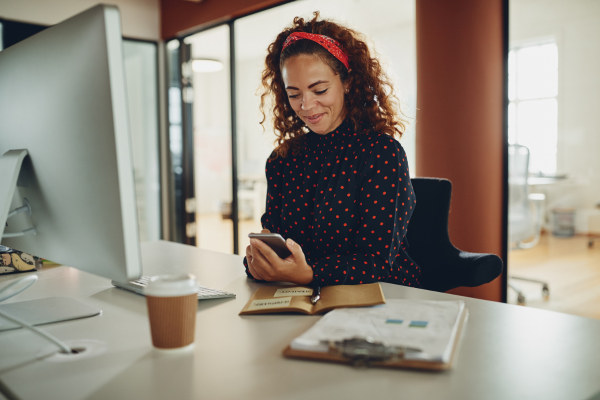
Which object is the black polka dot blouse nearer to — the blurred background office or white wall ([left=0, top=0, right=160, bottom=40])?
the blurred background office

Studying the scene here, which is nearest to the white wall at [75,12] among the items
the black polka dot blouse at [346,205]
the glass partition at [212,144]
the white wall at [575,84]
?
the black polka dot blouse at [346,205]

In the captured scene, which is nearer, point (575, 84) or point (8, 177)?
point (8, 177)

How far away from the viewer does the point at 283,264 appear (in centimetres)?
106

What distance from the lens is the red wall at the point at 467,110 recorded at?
2436 millimetres

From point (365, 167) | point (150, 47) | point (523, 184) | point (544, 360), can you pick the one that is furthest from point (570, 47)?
point (150, 47)

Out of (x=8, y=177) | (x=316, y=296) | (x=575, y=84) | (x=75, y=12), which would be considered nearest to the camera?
(x=8, y=177)

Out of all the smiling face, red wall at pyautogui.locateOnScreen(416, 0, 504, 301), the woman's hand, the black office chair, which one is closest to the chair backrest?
the black office chair

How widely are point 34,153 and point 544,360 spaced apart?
0.84m

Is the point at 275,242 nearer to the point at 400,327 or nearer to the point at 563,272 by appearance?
the point at 400,327

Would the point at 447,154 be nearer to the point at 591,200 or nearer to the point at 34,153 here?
the point at 591,200

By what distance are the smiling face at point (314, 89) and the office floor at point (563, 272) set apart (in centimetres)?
173

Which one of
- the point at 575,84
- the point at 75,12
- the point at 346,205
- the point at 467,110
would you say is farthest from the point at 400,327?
the point at 75,12

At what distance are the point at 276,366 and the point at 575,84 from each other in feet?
7.86

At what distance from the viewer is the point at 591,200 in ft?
8.07
